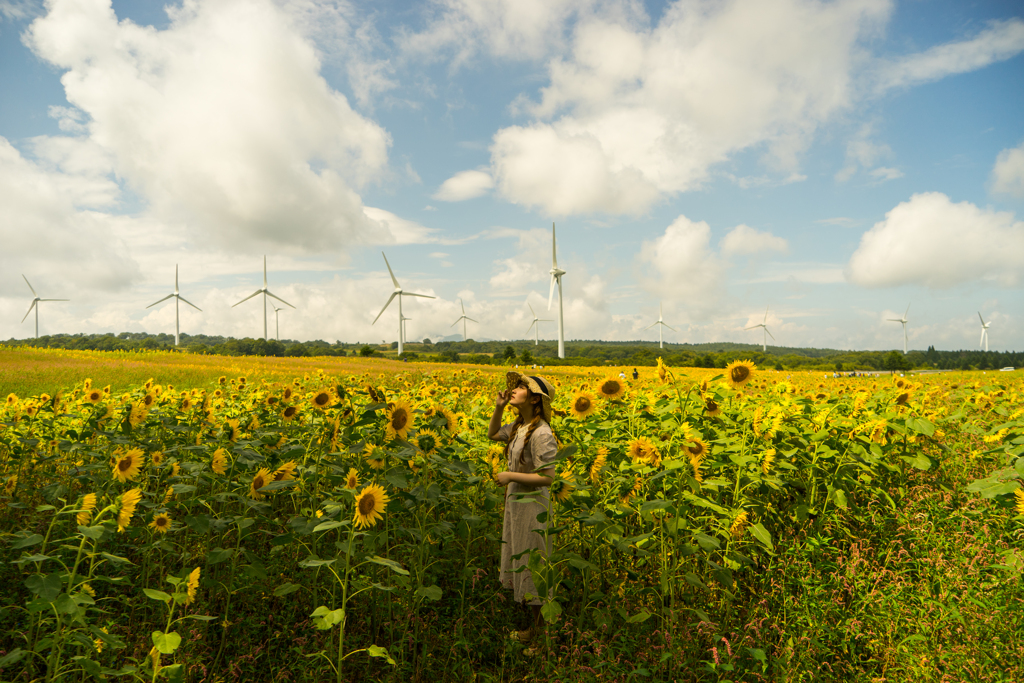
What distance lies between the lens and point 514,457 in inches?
163

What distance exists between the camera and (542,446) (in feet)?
13.2

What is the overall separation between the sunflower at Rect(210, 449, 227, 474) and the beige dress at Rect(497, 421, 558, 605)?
2.19 meters

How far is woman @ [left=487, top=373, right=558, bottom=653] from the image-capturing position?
12.8 feet

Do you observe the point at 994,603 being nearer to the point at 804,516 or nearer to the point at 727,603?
the point at 804,516

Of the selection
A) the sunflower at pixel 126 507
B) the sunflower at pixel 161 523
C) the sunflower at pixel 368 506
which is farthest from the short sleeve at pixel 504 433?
the sunflower at pixel 126 507

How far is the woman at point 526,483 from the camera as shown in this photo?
391cm

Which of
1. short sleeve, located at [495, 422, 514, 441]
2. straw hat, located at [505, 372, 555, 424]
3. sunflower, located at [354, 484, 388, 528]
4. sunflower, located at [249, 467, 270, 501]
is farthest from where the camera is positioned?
short sleeve, located at [495, 422, 514, 441]

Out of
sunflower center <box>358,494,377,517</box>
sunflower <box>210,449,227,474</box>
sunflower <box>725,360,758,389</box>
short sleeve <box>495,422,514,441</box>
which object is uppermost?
sunflower <box>725,360,758,389</box>

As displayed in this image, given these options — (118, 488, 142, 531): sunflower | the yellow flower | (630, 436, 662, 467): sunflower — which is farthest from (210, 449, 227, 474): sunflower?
(630, 436, 662, 467): sunflower

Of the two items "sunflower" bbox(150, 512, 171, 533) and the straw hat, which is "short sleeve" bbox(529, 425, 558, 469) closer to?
the straw hat

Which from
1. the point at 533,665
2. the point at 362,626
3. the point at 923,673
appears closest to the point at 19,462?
the point at 362,626

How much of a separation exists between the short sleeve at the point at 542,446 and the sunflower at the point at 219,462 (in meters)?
2.34

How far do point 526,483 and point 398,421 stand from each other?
3.41 feet

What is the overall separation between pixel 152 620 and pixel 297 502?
1269 millimetres
